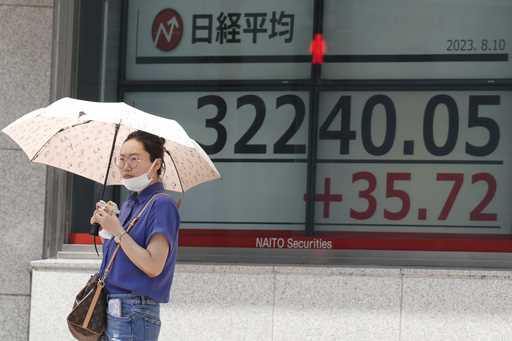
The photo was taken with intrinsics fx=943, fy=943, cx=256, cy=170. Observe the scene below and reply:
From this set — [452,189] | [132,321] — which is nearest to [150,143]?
[132,321]

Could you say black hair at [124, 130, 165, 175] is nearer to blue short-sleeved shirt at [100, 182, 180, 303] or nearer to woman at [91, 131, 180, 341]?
woman at [91, 131, 180, 341]

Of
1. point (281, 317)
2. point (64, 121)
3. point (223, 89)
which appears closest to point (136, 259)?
point (64, 121)

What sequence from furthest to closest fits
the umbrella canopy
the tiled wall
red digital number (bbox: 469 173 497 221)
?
1. the tiled wall
2. red digital number (bbox: 469 173 497 221)
3. the umbrella canopy

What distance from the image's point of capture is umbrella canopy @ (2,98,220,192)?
480cm

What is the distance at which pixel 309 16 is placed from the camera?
7582 mm

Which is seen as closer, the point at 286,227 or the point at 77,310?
the point at 77,310

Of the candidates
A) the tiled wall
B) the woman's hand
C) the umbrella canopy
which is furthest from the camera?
the tiled wall

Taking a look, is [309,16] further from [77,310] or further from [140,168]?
[77,310]

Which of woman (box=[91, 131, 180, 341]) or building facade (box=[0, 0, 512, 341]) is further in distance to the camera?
building facade (box=[0, 0, 512, 341])

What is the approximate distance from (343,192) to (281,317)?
3.68 ft

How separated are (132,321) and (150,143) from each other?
0.86 metres

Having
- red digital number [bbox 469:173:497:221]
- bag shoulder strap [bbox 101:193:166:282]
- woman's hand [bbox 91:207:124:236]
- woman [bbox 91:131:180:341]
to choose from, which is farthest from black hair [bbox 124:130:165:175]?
red digital number [bbox 469:173:497:221]

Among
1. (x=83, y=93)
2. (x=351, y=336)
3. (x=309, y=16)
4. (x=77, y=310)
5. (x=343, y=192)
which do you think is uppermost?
(x=309, y=16)

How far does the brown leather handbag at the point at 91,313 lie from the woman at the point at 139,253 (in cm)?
3
